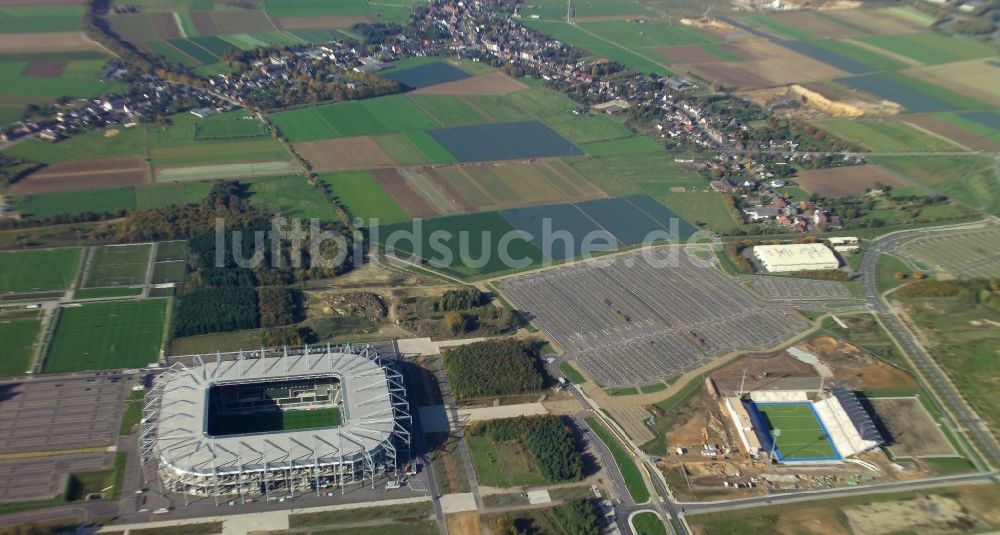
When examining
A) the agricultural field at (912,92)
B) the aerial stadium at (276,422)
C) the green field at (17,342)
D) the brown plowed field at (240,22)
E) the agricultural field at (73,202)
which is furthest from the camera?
the brown plowed field at (240,22)

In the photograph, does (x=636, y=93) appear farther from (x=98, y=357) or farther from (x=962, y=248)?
(x=98, y=357)

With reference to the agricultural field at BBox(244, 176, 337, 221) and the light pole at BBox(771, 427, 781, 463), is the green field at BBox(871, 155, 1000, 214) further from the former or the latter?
the agricultural field at BBox(244, 176, 337, 221)

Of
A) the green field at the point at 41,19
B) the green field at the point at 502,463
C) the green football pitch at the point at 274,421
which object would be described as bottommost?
the green field at the point at 502,463

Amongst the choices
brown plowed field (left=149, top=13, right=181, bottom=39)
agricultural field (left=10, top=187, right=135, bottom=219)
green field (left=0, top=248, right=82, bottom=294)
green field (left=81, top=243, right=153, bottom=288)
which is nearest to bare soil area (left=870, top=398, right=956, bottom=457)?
green field (left=81, top=243, right=153, bottom=288)

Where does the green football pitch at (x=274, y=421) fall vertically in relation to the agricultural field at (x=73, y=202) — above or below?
below

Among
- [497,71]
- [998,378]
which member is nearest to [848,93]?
[497,71]

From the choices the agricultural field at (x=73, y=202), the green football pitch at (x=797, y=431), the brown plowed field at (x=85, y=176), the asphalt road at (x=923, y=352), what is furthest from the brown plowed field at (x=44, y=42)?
the asphalt road at (x=923, y=352)

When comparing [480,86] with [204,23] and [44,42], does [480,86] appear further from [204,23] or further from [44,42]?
[44,42]

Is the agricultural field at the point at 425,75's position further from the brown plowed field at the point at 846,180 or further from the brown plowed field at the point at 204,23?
the brown plowed field at the point at 846,180
